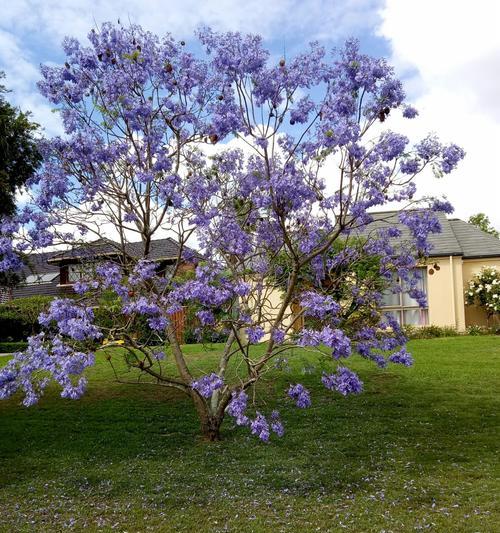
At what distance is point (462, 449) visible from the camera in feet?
26.4

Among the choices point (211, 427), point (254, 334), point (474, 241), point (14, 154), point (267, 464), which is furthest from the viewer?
point (474, 241)

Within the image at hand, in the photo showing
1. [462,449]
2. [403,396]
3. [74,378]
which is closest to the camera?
[462,449]

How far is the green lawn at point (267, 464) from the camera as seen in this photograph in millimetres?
6066

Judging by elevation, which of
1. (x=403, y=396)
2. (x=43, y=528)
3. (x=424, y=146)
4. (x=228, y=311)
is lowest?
(x=43, y=528)

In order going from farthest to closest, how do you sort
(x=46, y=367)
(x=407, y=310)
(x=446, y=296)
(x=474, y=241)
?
(x=474, y=241), (x=407, y=310), (x=446, y=296), (x=46, y=367)

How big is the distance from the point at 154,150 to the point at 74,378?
20.5 feet

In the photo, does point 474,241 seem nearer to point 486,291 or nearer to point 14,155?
point 486,291

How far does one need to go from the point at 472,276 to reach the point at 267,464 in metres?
15.3

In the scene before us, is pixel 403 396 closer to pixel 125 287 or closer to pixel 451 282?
pixel 125 287

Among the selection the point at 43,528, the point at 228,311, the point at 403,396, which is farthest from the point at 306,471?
the point at 403,396

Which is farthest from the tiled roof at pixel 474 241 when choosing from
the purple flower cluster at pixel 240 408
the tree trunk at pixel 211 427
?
the purple flower cluster at pixel 240 408

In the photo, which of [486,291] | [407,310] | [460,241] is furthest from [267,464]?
[460,241]

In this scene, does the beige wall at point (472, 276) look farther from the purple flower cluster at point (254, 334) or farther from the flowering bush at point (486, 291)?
the purple flower cluster at point (254, 334)

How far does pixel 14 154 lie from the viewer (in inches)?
388
